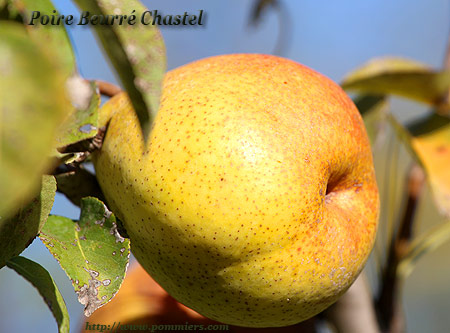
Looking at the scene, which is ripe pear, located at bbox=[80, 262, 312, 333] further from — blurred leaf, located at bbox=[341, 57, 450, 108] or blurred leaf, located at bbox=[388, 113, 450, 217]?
blurred leaf, located at bbox=[341, 57, 450, 108]

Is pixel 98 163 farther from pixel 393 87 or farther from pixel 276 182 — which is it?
pixel 393 87

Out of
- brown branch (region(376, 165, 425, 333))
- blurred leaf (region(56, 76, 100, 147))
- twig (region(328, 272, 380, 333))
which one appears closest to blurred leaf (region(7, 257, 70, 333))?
blurred leaf (region(56, 76, 100, 147))

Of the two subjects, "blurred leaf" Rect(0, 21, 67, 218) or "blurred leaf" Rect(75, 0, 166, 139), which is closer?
"blurred leaf" Rect(0, 21, 67, 218)

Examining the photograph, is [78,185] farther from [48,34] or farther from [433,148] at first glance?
[433,148]

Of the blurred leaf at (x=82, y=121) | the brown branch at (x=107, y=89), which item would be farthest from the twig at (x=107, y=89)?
the blurred leaf at (x=82, y=121)

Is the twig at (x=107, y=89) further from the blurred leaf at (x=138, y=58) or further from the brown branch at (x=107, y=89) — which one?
the blurred leaf at (x=138, y=58)
